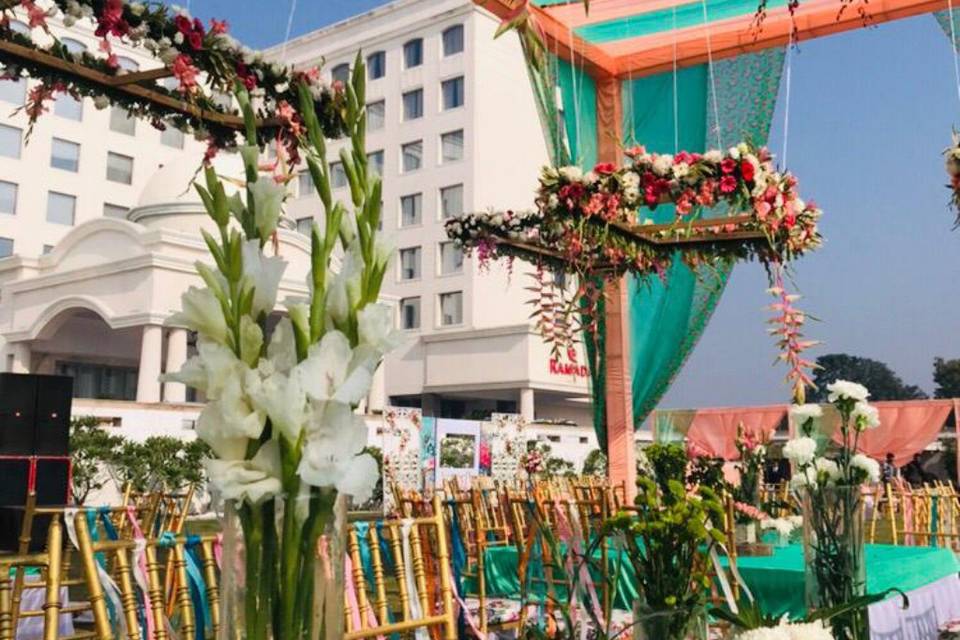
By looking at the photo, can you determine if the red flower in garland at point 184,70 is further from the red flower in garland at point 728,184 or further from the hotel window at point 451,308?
the hotel window at point 451,308

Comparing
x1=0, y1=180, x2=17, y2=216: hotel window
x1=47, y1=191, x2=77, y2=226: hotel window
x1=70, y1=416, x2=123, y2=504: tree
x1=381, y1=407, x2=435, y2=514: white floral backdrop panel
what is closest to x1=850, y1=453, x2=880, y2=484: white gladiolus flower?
x1=381, y1=407, x2=435, y2=514: white floral backdrop panel

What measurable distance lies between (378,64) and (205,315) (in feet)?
99.8

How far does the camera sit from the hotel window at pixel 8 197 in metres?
26.4

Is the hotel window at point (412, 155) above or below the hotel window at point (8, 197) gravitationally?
above

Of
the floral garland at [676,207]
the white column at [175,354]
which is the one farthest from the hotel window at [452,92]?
the floral garland at [676,207]

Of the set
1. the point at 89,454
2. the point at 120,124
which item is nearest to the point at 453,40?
the point at 120,124

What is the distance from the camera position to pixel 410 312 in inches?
1112

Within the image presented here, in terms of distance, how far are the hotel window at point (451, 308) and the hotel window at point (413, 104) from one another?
5.98 meters

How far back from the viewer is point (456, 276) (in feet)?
88.9

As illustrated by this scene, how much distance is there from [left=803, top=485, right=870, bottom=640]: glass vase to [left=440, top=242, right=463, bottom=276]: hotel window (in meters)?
24.6

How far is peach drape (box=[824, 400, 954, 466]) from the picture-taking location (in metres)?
17.5

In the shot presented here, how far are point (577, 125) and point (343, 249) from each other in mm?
6025

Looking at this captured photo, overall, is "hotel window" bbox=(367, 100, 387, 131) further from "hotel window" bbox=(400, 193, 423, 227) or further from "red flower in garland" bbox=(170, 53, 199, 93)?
"red flower in garland" bbox=(170, 53, 199, 93)

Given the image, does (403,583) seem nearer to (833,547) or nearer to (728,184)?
(833,547)
